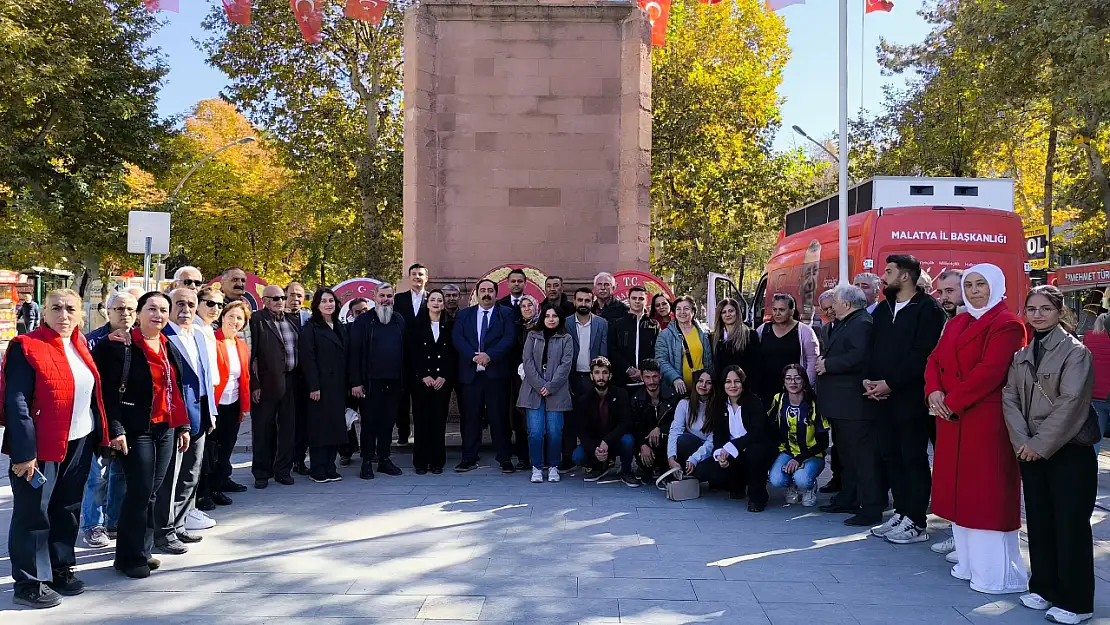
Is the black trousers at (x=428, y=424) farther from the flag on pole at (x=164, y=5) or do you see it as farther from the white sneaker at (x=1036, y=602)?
the flag on pole at (x=164, y=5)

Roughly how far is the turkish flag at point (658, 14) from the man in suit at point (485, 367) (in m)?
5.21

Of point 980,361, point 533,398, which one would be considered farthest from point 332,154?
point 980,361

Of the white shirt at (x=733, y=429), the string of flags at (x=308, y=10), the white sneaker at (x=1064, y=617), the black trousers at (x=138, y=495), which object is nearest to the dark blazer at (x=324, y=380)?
the black trousers at (x=138, y=495)

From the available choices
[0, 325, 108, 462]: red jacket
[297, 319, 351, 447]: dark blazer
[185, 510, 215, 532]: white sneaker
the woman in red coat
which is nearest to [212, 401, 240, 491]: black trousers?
[185, 510, 215, 532]: white sneaker

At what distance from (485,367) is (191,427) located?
340 centimetres

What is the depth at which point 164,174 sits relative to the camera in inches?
1066

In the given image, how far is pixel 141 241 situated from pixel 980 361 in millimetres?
12544

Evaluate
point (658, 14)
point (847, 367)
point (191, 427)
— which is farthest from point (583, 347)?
point (658, 14)

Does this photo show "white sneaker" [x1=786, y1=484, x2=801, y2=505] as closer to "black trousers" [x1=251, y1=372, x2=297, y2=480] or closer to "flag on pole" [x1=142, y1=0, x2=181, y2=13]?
"black trousers" [x1=251, y1=372, x2=297, y2=480]

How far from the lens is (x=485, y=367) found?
862cm

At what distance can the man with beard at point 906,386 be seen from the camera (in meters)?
6.15

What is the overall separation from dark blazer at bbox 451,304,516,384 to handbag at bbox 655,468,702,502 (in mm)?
2038

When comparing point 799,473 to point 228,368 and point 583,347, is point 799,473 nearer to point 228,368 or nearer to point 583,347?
point 583,347

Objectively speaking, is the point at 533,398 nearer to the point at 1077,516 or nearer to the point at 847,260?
the point at 1077,516
